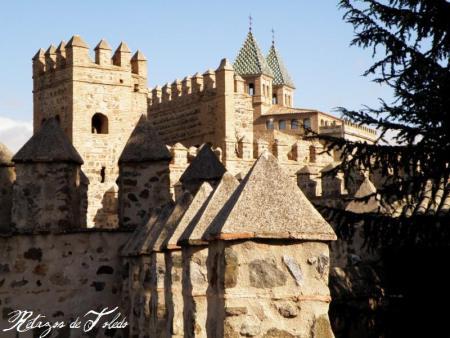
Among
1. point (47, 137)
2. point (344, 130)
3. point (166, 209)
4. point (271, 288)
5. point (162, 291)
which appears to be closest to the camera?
point (271, 288)

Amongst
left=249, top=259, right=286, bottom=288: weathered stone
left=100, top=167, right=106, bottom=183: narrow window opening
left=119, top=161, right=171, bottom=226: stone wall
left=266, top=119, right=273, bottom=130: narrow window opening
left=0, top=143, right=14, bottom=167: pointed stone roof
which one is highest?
left=266, top=119, right=273, bottom=130: narrow window opening

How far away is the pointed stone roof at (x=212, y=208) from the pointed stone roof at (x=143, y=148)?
9.10 m

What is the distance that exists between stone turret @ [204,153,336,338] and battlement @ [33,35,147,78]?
116 ft

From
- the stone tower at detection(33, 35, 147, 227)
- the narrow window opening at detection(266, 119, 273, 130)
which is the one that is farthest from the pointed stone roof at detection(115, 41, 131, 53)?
the narrow window opening at detection(266, 119, 273, 130)

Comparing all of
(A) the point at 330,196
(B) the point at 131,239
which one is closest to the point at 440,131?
(B) the point at 131,239

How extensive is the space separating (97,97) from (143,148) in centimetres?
2489

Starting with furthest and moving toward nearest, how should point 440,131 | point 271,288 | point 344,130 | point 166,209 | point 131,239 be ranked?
point 344,130 < point 131,239 < point 166,209 < point 440,131 < point 271,288

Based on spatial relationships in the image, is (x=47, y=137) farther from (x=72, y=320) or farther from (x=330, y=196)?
(x=330, y=196)

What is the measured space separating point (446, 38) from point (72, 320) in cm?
869

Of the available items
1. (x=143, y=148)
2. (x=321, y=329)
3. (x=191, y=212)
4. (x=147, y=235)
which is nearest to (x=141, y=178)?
(x=143, y=148)

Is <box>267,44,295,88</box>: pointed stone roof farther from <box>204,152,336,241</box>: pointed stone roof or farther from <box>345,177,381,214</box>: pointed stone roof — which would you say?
<box>204,152,336,241</box>: pointed stone roof

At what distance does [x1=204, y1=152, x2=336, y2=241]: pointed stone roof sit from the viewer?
29.1 ft

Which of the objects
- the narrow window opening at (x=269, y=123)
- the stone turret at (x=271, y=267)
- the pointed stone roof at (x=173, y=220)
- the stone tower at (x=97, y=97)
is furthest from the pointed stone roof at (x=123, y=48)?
the stone turret at (x=271, y=267)

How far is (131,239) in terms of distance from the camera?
17969 millimetres
